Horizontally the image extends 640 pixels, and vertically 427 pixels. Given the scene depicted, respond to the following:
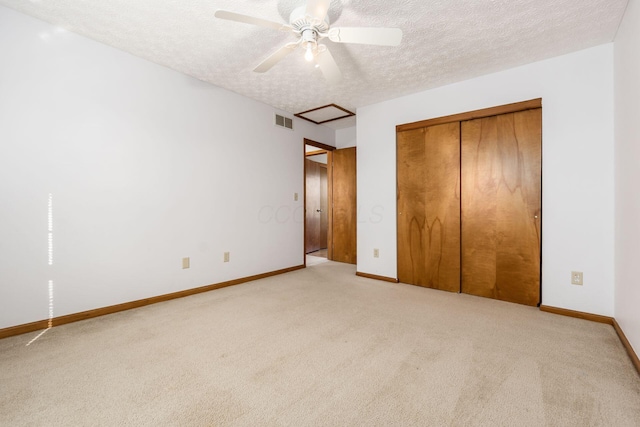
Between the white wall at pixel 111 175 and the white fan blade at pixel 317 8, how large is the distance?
200cm

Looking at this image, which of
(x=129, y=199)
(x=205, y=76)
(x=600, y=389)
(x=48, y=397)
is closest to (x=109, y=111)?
(x=129, y=199)

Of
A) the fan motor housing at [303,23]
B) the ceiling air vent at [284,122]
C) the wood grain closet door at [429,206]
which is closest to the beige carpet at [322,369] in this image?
the wood grain closet door at [429,206]

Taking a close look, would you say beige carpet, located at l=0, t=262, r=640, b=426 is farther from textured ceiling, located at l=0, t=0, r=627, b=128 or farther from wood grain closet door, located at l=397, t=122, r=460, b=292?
textured ceiling, located at l=0, t=0, r=627, b=128

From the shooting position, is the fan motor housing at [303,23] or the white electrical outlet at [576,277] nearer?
the fan motor housing at [303,23]

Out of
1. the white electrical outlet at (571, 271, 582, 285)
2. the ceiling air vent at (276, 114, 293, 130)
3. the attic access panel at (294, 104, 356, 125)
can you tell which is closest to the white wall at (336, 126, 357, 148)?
the attic access panel at (294, 104, 356, 125)

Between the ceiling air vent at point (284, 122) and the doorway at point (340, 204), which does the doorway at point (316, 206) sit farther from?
the ceiling air vent at point (284, 122)

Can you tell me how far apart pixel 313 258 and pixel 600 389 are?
4309mm

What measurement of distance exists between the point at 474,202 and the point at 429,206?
19.3 inches

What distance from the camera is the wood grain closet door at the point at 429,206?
10.9 ft

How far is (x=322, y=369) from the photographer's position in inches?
67.4

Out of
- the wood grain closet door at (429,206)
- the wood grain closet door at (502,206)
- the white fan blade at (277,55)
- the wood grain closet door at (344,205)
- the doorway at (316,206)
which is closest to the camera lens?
the white fan blade at (277,55)

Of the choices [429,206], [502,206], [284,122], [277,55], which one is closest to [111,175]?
[277,55]

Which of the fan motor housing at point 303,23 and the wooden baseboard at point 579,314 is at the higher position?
the fan motor housing at point 303,23

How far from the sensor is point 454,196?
3303 mm
